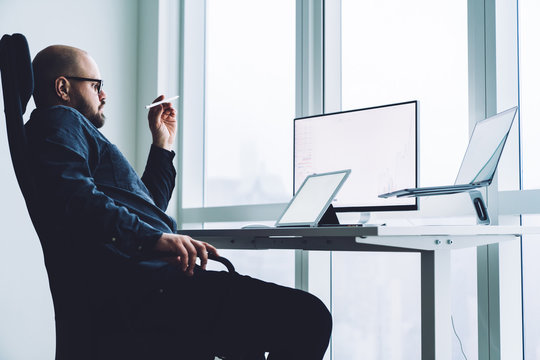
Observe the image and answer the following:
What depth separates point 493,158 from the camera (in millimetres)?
1776

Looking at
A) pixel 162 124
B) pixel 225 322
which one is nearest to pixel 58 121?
pixel 225 322

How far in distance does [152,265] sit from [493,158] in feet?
3.43

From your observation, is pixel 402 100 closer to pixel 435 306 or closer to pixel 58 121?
pixel 435 306

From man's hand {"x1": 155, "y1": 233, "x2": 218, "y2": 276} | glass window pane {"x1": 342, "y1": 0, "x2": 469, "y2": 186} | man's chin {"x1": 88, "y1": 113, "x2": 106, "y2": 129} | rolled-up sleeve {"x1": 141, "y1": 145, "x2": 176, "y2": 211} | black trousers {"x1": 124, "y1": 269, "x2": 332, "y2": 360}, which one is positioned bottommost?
black trousers {"x1": 124, "y1": 269, "x2": 332, "y2": 360}

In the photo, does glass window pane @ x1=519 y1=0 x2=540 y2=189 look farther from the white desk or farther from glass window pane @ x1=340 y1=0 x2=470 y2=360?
the white desk

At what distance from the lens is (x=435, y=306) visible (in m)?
1.58

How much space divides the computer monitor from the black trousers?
2.49 feet

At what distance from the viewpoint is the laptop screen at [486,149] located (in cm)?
177

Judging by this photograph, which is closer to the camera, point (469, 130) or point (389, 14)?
point (469, 130)

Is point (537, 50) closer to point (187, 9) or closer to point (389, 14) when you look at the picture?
point (389, 14)

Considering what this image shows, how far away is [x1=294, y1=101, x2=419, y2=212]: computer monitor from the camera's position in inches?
79.9

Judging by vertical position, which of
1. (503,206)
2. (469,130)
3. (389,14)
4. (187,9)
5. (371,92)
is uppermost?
(187,9)

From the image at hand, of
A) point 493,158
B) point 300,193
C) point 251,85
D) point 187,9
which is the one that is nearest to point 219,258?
point 300,193

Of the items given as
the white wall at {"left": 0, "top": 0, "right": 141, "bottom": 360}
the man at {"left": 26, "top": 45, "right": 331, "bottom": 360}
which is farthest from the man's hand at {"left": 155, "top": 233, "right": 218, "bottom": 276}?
the white wall at {"left": 0, "top": 0, "right": 141, "bottom": 360}
